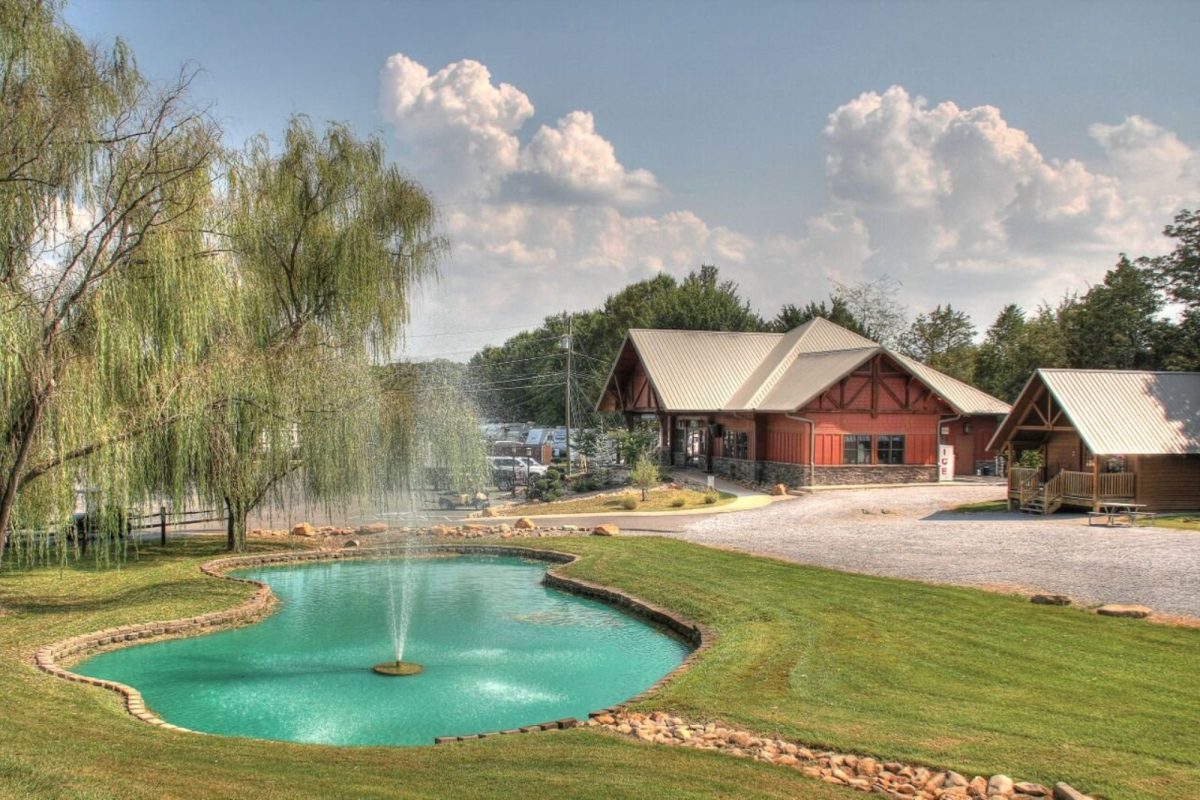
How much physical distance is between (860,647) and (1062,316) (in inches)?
1772

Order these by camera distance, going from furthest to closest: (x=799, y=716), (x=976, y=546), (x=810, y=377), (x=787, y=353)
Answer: (x=787, y=353) < (x=810, y=377) < (x=976, y=546) < (x=799, y=716)

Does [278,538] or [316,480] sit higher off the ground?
[316,480]

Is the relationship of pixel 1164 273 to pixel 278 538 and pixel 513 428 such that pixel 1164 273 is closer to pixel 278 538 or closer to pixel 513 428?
pixel 278 538

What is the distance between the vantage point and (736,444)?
126ft

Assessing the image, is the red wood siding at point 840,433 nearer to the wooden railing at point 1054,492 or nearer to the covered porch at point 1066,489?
the covered porch at point 1066,489

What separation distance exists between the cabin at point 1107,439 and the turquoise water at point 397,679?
16.3 metres

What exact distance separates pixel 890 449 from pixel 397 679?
89.1 ft

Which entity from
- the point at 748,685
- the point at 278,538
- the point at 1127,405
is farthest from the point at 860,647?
the point at 1127,405

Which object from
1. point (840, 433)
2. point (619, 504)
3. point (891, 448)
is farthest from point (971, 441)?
point (619, 504)

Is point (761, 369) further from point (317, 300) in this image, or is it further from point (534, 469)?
point (317, 300)

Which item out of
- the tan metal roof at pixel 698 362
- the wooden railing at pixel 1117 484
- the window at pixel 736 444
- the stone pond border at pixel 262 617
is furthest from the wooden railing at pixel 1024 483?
the stone pond border at pixel 262 617

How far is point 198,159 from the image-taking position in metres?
13.2

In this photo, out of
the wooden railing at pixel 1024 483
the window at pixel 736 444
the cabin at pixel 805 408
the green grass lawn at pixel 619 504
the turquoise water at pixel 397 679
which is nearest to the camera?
the turquoise water at pixel 397 679

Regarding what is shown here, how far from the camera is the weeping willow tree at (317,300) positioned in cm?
1620
